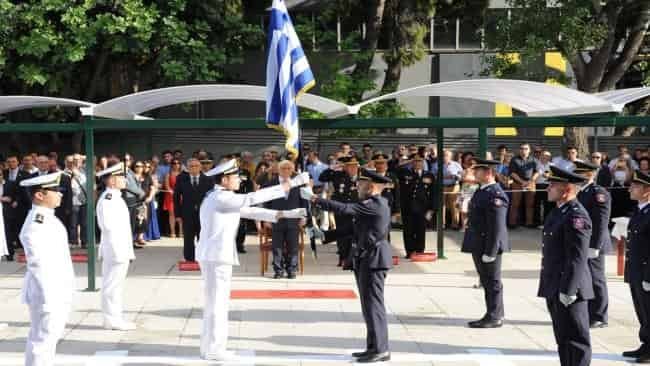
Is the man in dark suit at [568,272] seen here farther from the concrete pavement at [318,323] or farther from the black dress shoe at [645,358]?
the black dress shoe at [645,358]

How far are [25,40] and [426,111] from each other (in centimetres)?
1379

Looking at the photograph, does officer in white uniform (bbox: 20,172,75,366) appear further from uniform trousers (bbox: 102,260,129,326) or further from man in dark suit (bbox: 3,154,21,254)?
man in dark suit (bbox: 3,154,21,254)

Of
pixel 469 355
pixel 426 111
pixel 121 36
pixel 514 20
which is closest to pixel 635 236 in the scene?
pixel 469 355

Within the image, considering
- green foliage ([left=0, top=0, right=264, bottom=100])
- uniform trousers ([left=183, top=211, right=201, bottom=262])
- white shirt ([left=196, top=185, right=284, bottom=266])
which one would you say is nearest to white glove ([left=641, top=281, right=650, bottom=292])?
white shirt ([left=196, top=185, right=284, bottom=266])

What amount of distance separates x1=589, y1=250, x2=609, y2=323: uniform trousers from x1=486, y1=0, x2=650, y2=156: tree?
11.4m

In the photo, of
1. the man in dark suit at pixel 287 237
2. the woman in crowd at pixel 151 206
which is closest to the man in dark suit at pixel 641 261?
the man in dark suit at pixel 287 237

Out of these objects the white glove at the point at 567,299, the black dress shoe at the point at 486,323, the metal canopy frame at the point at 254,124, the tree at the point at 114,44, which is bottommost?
the black dress shoe at the point at 486,323

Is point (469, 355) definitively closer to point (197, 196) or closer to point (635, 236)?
point (635, 236)

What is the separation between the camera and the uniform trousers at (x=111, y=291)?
9.83m

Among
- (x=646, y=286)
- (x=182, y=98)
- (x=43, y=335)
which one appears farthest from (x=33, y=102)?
(x=646, y=286)

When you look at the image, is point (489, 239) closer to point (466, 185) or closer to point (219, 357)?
point (219, 357)

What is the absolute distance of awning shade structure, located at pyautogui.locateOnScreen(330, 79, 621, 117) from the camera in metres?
12.0

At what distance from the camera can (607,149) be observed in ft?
77.7

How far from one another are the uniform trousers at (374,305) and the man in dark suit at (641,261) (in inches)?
96.1
